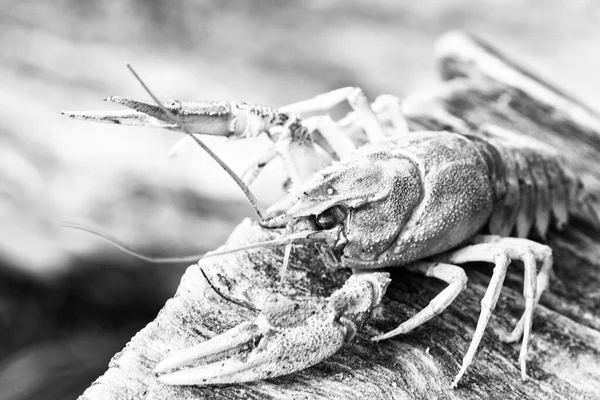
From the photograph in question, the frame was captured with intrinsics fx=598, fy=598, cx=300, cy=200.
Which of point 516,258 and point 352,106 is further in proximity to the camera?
point 352,106

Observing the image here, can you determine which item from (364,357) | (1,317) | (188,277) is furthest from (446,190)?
(1,317)

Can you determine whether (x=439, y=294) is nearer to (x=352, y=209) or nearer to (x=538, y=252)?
(x=352, y=209)

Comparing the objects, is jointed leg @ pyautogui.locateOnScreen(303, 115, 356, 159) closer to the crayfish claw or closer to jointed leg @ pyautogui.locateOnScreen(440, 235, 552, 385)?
jointed leg @ pyautogui.locateOnScreen(440, 235, 552, 385)

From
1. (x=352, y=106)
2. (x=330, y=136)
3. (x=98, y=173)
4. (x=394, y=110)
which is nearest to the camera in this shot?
(x=330, y=136)

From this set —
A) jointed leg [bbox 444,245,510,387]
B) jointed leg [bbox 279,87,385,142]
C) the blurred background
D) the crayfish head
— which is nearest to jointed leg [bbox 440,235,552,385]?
jointed leg [bbox 444,245,510,387]

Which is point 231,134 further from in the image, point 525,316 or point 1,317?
point 1,317

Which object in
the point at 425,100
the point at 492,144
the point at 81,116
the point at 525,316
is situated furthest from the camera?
the point at 425,100

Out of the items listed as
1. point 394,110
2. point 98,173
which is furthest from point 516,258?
point 98,173
